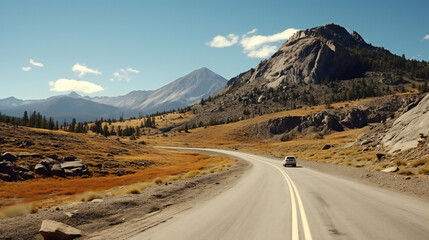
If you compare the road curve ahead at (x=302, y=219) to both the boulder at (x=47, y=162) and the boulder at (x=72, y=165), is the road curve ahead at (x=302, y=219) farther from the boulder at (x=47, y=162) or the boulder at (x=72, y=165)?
the boulder at (x=47, y=162)

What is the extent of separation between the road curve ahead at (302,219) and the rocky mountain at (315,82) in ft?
418

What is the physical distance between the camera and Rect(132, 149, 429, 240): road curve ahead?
21.1 feet

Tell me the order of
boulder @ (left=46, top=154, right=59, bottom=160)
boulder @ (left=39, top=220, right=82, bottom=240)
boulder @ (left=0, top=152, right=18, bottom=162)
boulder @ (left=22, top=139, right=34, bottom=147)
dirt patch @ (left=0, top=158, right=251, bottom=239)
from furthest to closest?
boulder @ (left=22, top=139, right=34, bottom=147) → boulder @ (left=46, top=154, right=59, bottom=160) → boulder @ (left=0, top=152, right=18, bottom=162) → dirt patch @ (left=0, top=158, right=251, bottom=239) → boulder @ (left=39, top=220, right=82, bottom=240)

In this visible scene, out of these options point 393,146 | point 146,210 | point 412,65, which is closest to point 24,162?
point 146,210

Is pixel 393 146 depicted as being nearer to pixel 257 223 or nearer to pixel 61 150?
pixel 257 223

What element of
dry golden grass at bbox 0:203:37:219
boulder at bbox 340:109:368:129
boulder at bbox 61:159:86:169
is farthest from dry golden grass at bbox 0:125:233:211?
boulder at bbox 340:109:368:129

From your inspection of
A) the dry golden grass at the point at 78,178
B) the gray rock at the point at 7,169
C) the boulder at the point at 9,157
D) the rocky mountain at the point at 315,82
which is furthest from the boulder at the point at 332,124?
the gray rock at the point at 7,169

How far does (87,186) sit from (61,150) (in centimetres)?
1710

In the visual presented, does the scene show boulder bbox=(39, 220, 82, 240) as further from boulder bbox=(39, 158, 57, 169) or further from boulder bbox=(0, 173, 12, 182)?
boulder bbox=(39, 158, 57, 169)

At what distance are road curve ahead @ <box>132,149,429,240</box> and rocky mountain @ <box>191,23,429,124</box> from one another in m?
127

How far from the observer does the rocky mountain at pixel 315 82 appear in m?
145

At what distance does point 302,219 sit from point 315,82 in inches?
6966

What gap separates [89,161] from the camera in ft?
114

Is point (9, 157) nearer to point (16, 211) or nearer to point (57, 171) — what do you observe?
point (57, 171)
